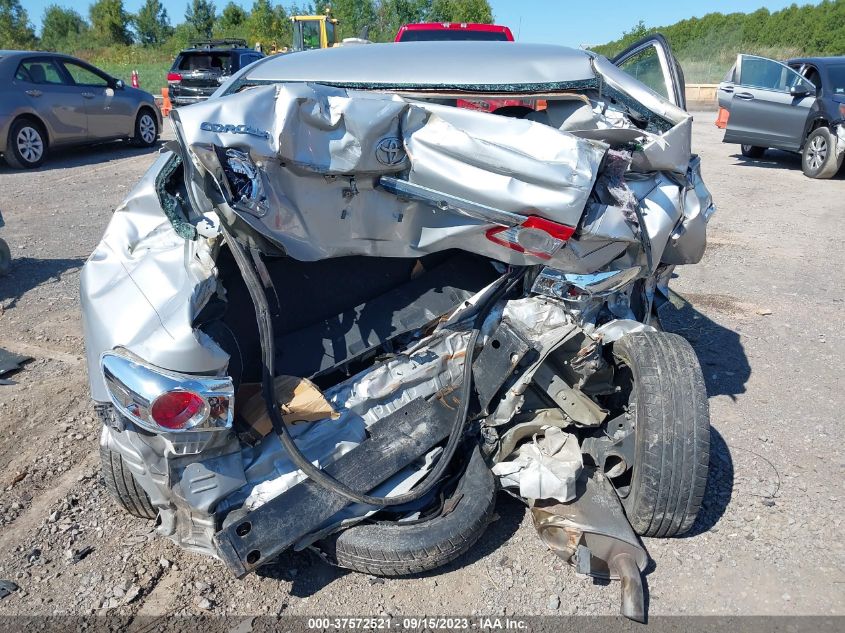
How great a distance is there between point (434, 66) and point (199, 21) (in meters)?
63.4

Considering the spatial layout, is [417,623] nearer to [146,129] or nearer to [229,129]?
[229,129]

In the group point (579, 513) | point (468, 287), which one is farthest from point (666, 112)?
point (579, 513)

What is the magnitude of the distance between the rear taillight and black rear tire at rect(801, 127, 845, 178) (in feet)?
30.5

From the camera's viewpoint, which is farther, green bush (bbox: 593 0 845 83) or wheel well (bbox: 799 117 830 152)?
green bush (bbox: 593 0 845 83)

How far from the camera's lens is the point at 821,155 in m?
10.1

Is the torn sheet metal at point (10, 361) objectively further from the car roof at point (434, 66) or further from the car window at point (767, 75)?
the car window at point (767, 75)

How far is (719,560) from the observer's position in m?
2.59

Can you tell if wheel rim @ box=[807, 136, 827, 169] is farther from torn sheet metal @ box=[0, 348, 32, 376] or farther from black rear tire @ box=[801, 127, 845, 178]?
torn sheet metal @ box=[0, 348, 32, 376]

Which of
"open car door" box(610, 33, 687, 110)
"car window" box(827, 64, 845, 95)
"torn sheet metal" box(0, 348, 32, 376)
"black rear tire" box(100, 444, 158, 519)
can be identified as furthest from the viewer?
"car window" box(827, 64, 845, 95)

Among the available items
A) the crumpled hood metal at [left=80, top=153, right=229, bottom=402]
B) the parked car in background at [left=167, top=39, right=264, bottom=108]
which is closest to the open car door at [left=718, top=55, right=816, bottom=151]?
the parked car in background at [left=167, top=39, right=264, bottom=108]

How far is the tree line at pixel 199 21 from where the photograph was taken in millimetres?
41844

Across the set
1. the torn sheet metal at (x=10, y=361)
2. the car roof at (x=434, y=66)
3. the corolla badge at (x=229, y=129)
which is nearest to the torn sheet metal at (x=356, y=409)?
the corolla badge at (x=229, y=129)

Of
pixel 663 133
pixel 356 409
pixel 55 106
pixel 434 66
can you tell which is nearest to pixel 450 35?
pixel 55 106

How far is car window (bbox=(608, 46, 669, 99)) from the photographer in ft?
12.3
